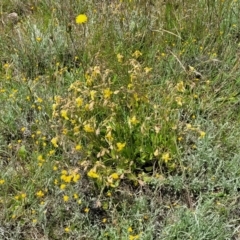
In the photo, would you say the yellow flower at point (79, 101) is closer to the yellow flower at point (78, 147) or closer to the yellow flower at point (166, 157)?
the yellow flower at point (78, 147)

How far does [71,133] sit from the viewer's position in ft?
8.19

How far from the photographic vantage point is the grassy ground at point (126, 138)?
2.26m

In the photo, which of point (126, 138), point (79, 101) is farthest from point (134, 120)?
point (79, 101)

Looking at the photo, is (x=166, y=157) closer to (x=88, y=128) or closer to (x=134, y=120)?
(x=134, y=120)

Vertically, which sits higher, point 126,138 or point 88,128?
point 88,128

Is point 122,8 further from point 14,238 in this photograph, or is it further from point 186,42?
point 14,238

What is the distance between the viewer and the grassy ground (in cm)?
226

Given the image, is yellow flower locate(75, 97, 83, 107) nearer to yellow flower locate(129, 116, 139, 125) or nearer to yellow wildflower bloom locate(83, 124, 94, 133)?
yellow wildflower bloom locate(83, 124, 94, 133)

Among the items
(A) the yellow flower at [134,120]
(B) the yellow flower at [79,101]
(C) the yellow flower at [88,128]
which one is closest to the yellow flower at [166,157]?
(A) the yellow flower at [134,120]

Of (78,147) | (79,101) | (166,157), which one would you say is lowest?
(166,157)

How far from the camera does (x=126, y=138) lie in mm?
2447

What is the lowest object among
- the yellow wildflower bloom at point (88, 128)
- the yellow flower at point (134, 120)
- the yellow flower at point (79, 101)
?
the yellow flower at point (134, 120)

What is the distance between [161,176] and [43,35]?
1.63 metres

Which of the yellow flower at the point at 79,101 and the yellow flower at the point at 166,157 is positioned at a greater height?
the yellow flower at the point at 79,101
